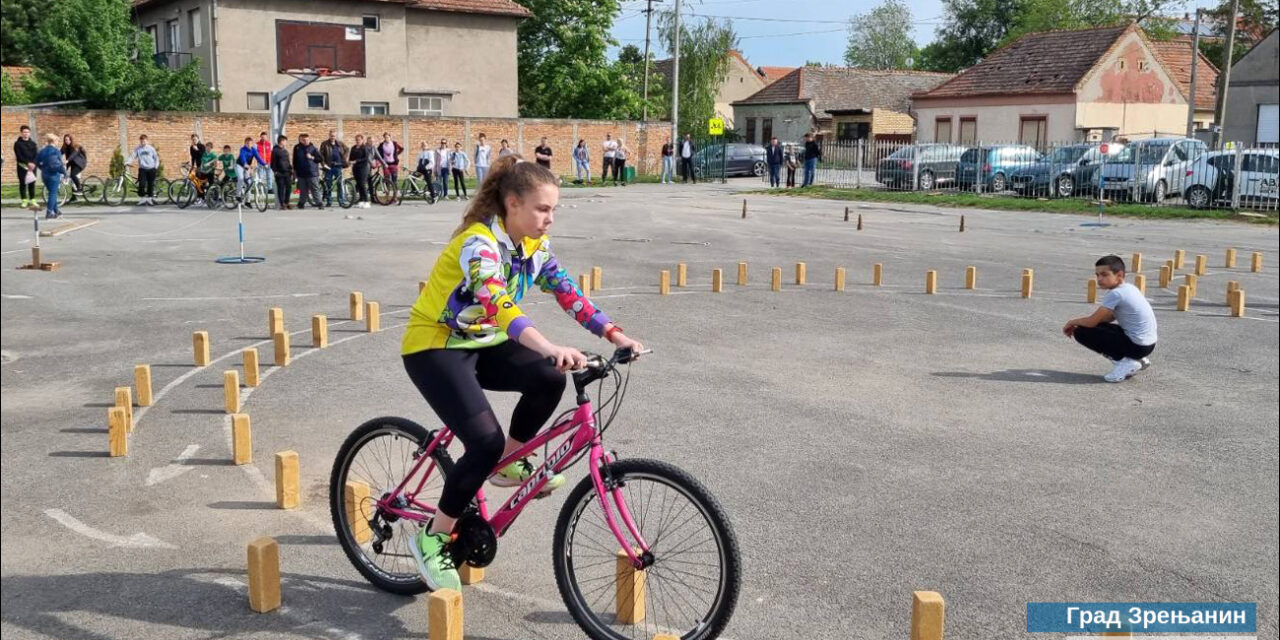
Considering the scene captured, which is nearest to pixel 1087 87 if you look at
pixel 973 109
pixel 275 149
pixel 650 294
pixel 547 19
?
pixel 973 109

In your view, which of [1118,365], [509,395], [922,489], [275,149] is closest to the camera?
[922,489]

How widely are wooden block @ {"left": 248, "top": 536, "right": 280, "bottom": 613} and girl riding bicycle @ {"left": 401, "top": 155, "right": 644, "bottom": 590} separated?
0.62 metres

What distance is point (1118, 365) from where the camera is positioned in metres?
9.84

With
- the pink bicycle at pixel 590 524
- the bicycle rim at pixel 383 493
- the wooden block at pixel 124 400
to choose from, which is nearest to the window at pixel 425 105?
the wooden block at pixel 124 400

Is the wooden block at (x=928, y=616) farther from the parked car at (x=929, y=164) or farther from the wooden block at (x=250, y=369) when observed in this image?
the parked car at (x=929, y=164)

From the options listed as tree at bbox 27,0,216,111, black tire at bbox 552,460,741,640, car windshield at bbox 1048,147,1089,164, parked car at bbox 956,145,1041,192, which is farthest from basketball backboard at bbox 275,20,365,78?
black tire at bbox 552,460,741,640

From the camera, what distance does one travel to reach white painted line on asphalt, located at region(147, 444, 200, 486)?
22.1 ft

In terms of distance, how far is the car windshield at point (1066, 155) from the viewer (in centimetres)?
3450

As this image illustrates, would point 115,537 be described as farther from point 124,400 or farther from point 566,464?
point 566,464

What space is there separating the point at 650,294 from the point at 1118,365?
248 inches

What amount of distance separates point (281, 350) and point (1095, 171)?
28312mm

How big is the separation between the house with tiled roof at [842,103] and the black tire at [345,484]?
6934 centimetres

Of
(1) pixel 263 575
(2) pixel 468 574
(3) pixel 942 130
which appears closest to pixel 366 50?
(3) pixel 942 130

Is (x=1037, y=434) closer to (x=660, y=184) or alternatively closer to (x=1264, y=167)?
(x=1264, y=167)
